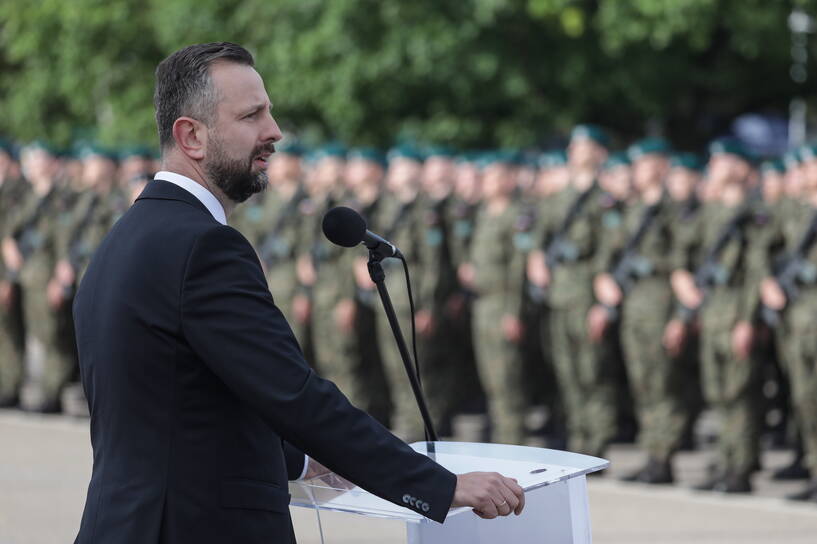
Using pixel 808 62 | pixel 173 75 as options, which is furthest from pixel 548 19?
pixel 173 75

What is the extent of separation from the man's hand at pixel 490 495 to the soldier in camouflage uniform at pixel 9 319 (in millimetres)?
10374

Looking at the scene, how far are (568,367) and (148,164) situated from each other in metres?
4.60

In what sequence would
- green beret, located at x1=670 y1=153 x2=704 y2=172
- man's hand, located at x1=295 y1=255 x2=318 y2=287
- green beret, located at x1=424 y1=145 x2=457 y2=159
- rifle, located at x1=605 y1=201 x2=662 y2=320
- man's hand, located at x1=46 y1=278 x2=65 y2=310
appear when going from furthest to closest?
1. man's hand, located at x1=46 y1=278 x2=65 y2=310
2. green beret, located at x1=424 y1=145 x2=457 y2=159
3. man's hand, located at x1=295 y1=255 x2=318 y2=287
4. green beret, located at x1=670 y1=153 x2=704 y2=172
5. rifle, located at x1=605 y1=201 x2=662 y2=320

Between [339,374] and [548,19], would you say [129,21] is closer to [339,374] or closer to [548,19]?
[548,19]

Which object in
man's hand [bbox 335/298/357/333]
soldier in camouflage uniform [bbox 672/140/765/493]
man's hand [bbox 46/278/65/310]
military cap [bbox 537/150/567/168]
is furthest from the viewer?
man's hand [bbox 46/278/65/310]

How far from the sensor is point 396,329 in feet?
9.68

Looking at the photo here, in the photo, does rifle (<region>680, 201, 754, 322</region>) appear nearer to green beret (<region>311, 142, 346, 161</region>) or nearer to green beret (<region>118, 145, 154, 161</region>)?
green beret (<region>311, 142, 346, 161</region>)

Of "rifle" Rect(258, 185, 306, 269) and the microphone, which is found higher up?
"rifle" Rect(258, 185, 306, 269)

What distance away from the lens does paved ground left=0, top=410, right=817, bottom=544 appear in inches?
282

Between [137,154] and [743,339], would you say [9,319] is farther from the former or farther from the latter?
[743,339]

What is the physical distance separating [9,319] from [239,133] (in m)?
10.3

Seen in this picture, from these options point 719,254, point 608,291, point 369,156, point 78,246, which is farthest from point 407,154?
point 719,254

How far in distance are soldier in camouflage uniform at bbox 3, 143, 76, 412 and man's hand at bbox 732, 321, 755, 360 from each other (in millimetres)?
5804

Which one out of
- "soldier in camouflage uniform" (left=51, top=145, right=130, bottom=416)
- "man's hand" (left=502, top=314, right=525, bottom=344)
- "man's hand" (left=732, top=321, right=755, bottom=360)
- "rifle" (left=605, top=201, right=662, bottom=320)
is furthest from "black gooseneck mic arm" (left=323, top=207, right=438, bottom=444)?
"soldier in camouflage uniform" (left=51, top=145, right=130, bottom=416)
